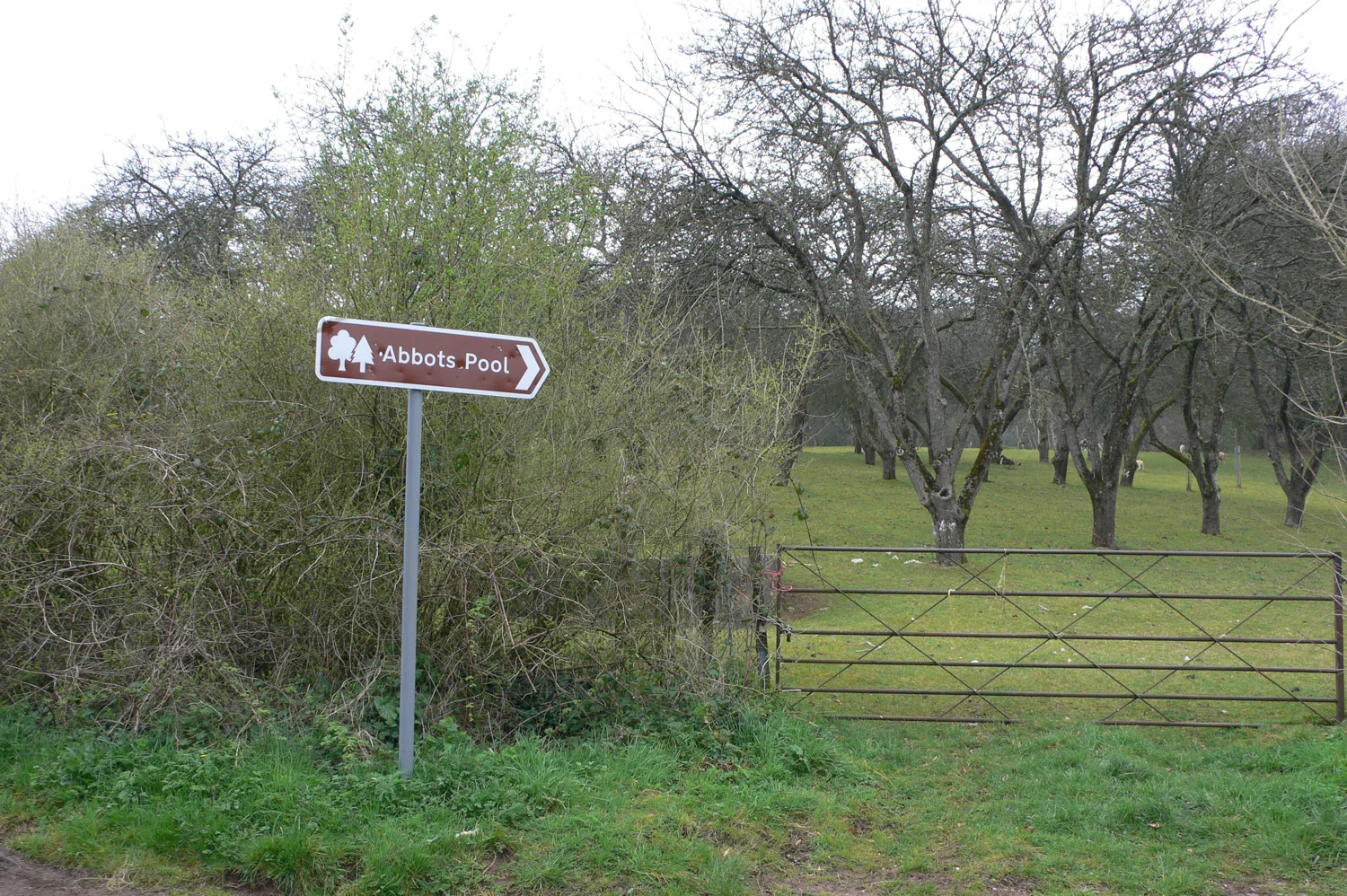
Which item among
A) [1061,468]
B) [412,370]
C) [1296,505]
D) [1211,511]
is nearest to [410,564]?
[412,370]

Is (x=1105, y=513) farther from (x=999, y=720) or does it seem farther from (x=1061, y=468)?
(x=999, y=720)

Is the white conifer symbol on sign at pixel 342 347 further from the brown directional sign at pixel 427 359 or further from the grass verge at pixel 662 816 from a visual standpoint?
the grass verge at pixel 662 816

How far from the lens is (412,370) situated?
4641 mm

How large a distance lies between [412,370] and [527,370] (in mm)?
596

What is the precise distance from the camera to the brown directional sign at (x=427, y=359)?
14.7 ft

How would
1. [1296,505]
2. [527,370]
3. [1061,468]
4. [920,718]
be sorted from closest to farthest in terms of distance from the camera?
[527,370] → [920,718] → [1296,505] → [1061,468]

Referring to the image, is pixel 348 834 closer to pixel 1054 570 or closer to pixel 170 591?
pixel 170 591

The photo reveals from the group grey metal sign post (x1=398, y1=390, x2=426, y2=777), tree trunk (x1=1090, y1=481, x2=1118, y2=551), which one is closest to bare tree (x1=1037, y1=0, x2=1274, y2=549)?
tree trunk (x1=1090, y1=481, x2=1118, y2=551)

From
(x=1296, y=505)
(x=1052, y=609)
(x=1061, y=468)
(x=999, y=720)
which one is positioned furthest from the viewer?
(x=1061, y=468)

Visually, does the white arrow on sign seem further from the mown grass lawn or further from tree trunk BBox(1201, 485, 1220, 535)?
tree trunk BBox(1201, 485, 1220, 535)

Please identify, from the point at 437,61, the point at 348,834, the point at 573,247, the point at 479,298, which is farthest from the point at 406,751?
the point at 437,61

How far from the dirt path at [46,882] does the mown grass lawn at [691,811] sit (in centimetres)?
7

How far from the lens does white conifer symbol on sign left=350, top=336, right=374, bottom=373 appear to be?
14.8 feet

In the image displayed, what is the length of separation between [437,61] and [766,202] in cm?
859
